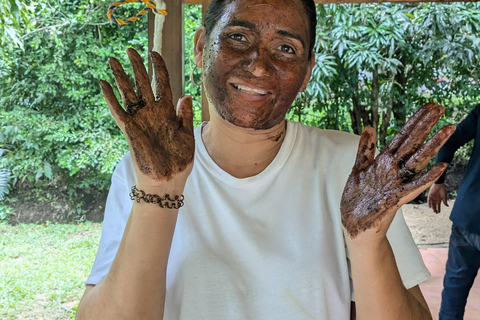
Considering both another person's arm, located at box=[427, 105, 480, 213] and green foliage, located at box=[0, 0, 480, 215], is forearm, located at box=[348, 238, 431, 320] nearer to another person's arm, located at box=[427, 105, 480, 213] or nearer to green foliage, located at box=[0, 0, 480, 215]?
another person's arm, located at box=[427, 105, 480, 213]

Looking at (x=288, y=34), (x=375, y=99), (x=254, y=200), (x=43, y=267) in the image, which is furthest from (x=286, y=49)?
(x=375, y=99)

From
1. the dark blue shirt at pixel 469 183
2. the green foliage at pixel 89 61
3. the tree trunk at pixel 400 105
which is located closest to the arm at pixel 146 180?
the dark blue shirt at pixel 469 183

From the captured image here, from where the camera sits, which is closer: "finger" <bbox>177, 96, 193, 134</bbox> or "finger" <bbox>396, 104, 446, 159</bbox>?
"finger" <bbox>396, 104, 446, 159</bbox>

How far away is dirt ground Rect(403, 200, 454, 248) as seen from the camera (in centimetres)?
552

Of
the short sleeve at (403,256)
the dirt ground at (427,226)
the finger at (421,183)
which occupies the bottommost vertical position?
the dirt ground at (427,226)

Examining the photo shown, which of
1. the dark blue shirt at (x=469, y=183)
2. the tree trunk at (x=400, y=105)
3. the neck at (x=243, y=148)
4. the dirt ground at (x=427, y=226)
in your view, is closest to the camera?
the neck at (x=243, y=148)

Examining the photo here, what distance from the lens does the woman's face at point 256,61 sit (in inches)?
46.9

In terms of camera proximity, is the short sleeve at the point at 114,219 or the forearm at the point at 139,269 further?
the short sleeve at the point at 114,219

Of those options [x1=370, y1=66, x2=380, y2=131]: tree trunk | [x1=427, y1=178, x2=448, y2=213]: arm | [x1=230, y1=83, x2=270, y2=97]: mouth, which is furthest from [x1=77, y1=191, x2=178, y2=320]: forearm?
[x1=370, y1=66, x2=380, y2=131]: tree trunk

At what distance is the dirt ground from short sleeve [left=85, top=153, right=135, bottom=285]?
15.5 ft

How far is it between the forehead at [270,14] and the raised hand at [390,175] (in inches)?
14.3

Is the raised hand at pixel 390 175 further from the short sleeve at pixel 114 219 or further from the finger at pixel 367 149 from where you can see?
the short sleeve at pixel 114 219

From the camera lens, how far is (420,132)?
98cm

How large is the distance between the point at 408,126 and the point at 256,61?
398 mm
